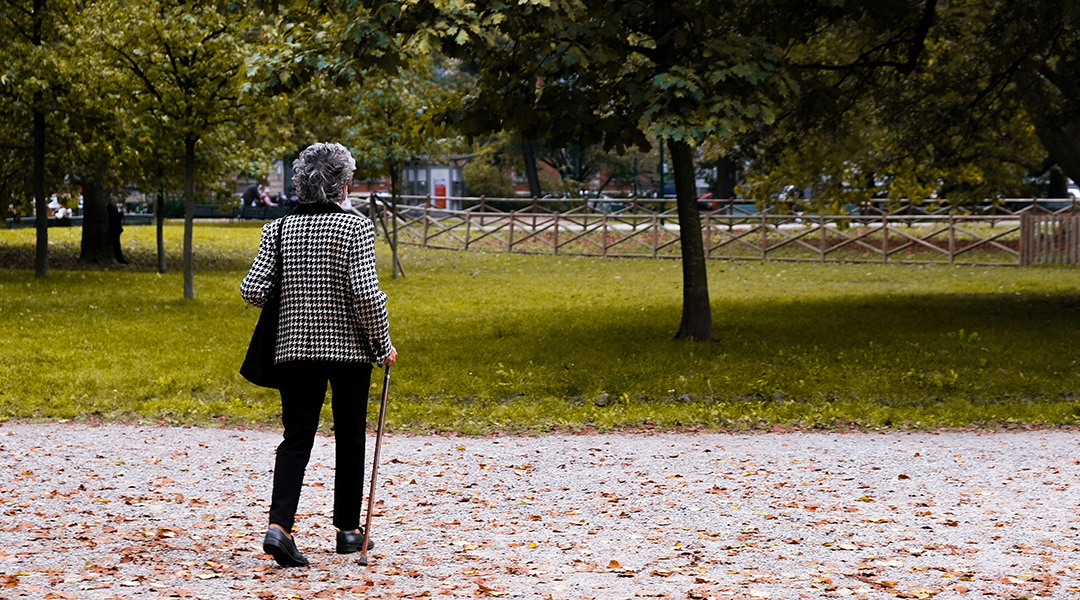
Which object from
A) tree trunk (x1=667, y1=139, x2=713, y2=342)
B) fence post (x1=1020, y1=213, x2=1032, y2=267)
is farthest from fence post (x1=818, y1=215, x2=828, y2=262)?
tree trunk (x1=667, y1=139, x2=713, y2=342)

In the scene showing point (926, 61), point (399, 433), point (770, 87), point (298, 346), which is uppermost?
point (926, 61)

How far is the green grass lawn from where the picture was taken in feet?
32.3

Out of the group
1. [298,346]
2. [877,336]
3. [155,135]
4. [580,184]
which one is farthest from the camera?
[580,184]

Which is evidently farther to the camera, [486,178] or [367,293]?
[486,178]

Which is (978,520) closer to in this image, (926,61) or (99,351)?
(99,351)

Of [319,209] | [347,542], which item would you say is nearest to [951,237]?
[347,542]

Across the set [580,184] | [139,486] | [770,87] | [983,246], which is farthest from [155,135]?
[580,184]

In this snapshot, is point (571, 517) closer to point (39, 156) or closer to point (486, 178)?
point (39, 156)

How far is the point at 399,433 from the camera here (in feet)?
29.9

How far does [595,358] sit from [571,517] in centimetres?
564

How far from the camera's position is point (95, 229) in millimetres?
24375

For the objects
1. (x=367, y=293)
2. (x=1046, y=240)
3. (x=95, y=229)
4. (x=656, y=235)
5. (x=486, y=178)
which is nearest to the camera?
(x=367, y=293)

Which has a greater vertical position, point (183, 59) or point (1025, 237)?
point (183, 59)

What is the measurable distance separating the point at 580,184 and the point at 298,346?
178ft
